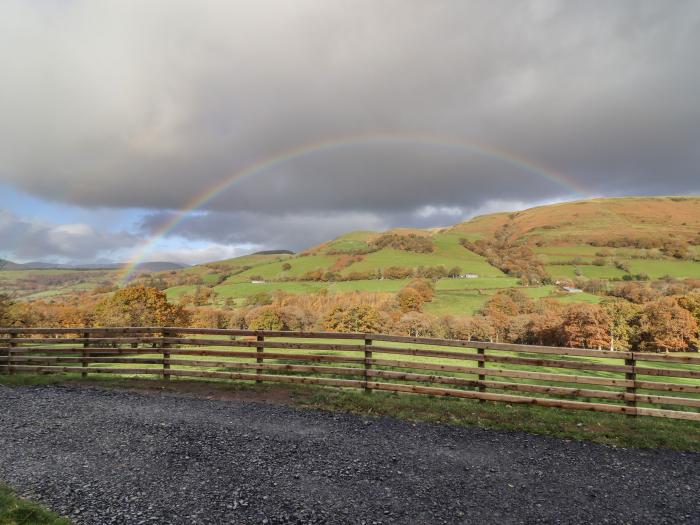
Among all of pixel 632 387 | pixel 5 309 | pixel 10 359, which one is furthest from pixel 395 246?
pixel 632 387

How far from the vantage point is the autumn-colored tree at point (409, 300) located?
9050 centimetres

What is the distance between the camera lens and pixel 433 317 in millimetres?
81250

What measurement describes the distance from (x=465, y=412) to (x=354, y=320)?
66155 millimetres

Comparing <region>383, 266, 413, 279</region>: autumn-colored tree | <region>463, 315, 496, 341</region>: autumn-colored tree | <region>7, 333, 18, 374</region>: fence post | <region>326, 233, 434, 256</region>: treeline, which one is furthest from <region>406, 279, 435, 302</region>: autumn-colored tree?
<region>7, 333, 18, 374</region>: fence post

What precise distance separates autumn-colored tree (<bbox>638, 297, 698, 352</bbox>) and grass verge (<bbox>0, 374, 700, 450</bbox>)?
6452cm

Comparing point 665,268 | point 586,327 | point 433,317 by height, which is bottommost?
point 586,327

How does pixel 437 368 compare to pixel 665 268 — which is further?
pixel 665 268

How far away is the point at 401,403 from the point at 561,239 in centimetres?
19846

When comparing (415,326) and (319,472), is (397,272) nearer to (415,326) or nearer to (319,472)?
(415,326)

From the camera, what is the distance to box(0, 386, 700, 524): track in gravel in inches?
208

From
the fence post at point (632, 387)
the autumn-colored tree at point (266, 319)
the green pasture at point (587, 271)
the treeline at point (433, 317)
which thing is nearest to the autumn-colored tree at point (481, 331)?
the treeline at point (433, 317)

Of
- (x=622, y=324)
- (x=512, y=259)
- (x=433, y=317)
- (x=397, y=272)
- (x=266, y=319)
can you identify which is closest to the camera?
(x=622, y=324)

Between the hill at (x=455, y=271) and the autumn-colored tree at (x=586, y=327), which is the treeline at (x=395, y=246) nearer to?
the hill at (x=455, y=271)

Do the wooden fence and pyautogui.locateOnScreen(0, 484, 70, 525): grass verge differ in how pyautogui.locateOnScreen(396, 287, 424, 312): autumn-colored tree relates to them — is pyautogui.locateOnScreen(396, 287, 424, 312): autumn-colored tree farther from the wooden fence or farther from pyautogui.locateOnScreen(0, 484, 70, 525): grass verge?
pyautogui.locateOnScreen(0, 484, 70, 525): grass verge
